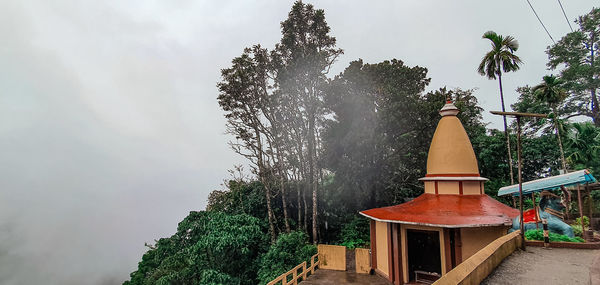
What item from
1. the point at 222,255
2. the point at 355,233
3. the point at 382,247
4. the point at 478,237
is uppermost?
the point at 478,237

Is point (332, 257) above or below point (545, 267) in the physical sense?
below

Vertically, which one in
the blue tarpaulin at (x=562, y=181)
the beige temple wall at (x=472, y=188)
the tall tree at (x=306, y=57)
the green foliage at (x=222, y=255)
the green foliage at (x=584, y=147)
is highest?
the tall tree at (x=306, y=57)

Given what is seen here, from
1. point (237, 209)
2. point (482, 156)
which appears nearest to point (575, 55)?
point (482, 156)

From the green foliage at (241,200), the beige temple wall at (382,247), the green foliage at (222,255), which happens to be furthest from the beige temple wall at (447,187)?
the green foliage at (241,200)

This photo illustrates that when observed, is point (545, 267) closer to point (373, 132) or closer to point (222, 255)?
point (373, 132)

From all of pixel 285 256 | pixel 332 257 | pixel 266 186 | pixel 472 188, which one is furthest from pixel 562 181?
pixel 266 186

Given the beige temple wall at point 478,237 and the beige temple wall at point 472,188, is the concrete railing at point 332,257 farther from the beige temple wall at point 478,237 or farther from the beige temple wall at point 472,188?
the beige temple wall at point 472,188

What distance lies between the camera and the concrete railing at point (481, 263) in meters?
3.85

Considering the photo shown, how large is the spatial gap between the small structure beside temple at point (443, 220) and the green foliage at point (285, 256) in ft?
11.4

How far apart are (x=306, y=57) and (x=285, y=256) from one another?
11.1 meters

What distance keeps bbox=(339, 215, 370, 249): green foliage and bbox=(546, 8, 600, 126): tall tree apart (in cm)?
2470

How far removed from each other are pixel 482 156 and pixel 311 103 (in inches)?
622

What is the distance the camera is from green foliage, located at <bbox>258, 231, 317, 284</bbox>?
13211mm

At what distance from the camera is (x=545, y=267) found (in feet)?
20.2
